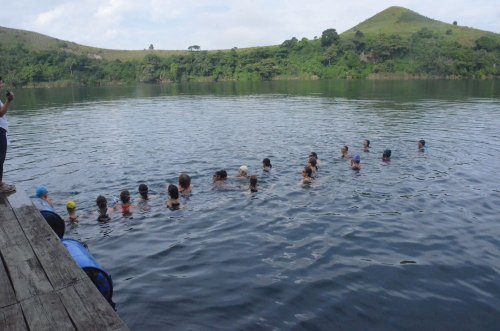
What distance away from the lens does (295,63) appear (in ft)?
435

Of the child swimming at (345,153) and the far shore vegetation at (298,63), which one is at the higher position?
the far shore vegetation at (298,63)

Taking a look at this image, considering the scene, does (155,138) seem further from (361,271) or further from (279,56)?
(279,56)

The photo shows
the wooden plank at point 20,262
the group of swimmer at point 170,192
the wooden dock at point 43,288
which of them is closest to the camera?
the wooden dock at point 43,288

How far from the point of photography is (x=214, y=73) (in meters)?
130

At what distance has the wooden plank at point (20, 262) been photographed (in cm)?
580

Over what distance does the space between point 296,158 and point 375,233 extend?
9.76 m

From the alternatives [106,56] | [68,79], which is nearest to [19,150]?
[68,79]

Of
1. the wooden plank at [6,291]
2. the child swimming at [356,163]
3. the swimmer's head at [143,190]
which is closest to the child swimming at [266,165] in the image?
the child swimming at [356,163]

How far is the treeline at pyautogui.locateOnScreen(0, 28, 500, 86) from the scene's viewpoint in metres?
112

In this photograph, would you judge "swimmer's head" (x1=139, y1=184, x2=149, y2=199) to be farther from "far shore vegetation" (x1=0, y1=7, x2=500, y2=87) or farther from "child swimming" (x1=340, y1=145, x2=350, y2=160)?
"far shore vegetation" (x1=0, y1=7, x2=500, y2=87)

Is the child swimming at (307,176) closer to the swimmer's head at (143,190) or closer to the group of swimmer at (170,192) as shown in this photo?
the group of swimmer at (170,192)

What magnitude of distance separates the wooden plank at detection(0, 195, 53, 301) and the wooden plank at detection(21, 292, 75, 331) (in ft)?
0.65

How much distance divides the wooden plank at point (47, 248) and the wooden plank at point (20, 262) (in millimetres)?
86

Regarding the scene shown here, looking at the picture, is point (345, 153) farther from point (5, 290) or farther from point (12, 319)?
point (12, 319)
